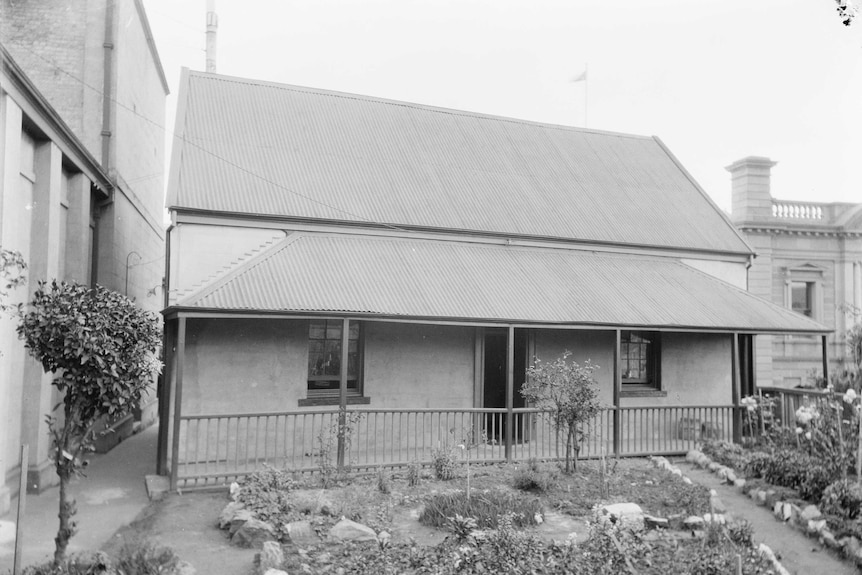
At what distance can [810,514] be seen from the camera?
9.88 m

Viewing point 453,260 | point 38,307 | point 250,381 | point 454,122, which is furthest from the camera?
point 454,122

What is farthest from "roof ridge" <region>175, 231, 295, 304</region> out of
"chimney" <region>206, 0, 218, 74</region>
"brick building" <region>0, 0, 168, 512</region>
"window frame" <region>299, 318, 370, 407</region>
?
"chimney" <region>206, 0, 218, 74</region>

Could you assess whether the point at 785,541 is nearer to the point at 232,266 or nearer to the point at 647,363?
the point at 647,363

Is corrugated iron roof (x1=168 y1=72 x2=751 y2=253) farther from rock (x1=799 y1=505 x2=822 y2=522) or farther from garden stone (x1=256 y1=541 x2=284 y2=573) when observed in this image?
rock (x1=799 y1=505 x2=822 y2=522)

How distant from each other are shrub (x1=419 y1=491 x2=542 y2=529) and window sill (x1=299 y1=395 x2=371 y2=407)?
4083mm

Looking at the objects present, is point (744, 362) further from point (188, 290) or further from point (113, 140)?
point (113, 140)

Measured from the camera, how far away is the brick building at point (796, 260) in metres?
24.0

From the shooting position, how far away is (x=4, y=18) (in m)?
15.5

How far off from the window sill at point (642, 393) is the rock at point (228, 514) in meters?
9.76

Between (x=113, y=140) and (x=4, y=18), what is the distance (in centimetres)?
338

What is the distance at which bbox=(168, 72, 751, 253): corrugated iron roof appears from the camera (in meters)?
14.9

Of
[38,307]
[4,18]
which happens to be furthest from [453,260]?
[4,18]

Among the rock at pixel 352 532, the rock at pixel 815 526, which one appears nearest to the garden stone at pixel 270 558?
the rock at pixel 352 532

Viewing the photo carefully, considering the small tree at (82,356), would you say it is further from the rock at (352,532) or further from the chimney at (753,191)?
the chimney at (753,191)
